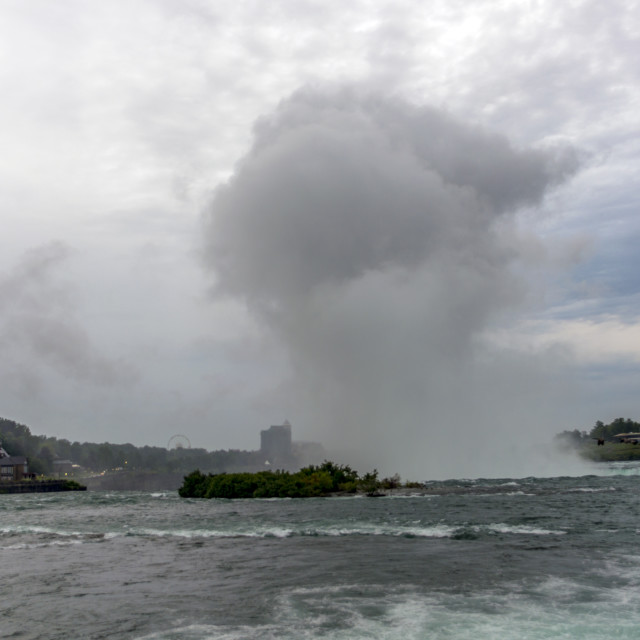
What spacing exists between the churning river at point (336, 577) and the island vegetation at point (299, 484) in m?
A: 28.9

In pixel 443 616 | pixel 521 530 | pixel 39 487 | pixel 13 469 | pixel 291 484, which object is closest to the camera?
pixel 443 616

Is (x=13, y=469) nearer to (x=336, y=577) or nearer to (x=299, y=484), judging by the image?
(x=299, y=484)

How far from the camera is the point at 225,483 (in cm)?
8312

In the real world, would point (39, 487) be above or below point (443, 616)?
below

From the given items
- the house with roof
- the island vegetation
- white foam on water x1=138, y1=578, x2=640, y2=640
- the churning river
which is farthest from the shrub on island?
the house with roof

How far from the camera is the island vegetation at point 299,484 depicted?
77000 mm

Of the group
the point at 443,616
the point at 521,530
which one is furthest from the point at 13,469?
the point at 443,616

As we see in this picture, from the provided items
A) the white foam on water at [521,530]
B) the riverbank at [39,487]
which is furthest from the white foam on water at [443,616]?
the riverbank at [39,487]

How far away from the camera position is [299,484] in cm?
7838

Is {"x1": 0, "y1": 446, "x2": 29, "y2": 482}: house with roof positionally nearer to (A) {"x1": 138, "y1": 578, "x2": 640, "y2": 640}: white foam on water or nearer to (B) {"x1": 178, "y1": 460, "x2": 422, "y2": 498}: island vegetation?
(B) {"x1": 178, "y1": 460, "x2": 422, "y2": 498}: island vegetation

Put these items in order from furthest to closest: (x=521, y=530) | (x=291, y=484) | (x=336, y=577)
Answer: (x=291, y=484) → (x=521, y=530) → (x=336, y=577)

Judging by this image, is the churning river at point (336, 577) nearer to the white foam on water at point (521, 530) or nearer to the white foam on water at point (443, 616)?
the white foam on water at point (443, 616)

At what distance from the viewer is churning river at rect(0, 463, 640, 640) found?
18.6m

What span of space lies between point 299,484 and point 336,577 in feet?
177
